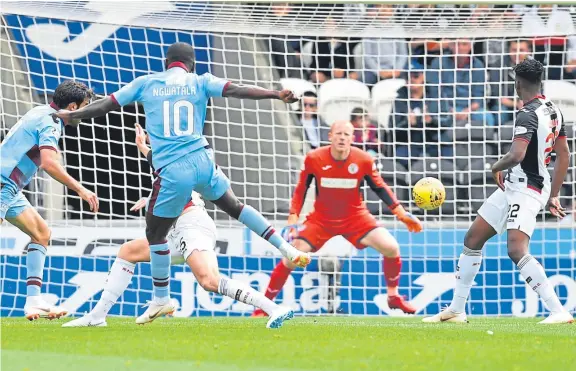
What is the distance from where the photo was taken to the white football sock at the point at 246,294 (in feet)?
26.8

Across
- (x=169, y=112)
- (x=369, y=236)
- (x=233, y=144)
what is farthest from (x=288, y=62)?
(x=169, y=112)

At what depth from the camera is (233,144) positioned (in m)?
14.5

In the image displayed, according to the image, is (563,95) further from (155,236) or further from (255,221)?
(155,236)

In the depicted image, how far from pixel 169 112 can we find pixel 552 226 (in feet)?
23.5

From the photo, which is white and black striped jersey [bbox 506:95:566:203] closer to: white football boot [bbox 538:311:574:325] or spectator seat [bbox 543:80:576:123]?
white football boot [bbox 538:311:574:325]

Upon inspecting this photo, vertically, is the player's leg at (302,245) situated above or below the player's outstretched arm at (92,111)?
below

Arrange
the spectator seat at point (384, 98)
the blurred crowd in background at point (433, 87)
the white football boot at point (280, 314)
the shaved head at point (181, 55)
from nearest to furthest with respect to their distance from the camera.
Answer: the white football boot at point (280, 314) < the shaved head at point (181, 55) < the blurred crowd in background at point (433, 87) < the spectator seat at point (384, 98)

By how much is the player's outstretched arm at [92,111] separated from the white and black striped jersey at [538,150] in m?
3.38

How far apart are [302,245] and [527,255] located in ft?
11.5

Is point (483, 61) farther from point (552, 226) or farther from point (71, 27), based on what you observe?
point (71, 27)

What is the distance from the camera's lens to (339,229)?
1221 cm

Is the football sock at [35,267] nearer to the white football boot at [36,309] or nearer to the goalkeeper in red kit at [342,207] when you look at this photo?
the white football boot at [36,309]

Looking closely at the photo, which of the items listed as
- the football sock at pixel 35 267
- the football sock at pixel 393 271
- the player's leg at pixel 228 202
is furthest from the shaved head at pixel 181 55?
the football sock at pixel 393 271

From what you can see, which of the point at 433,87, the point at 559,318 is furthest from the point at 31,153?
the point at 433,87
